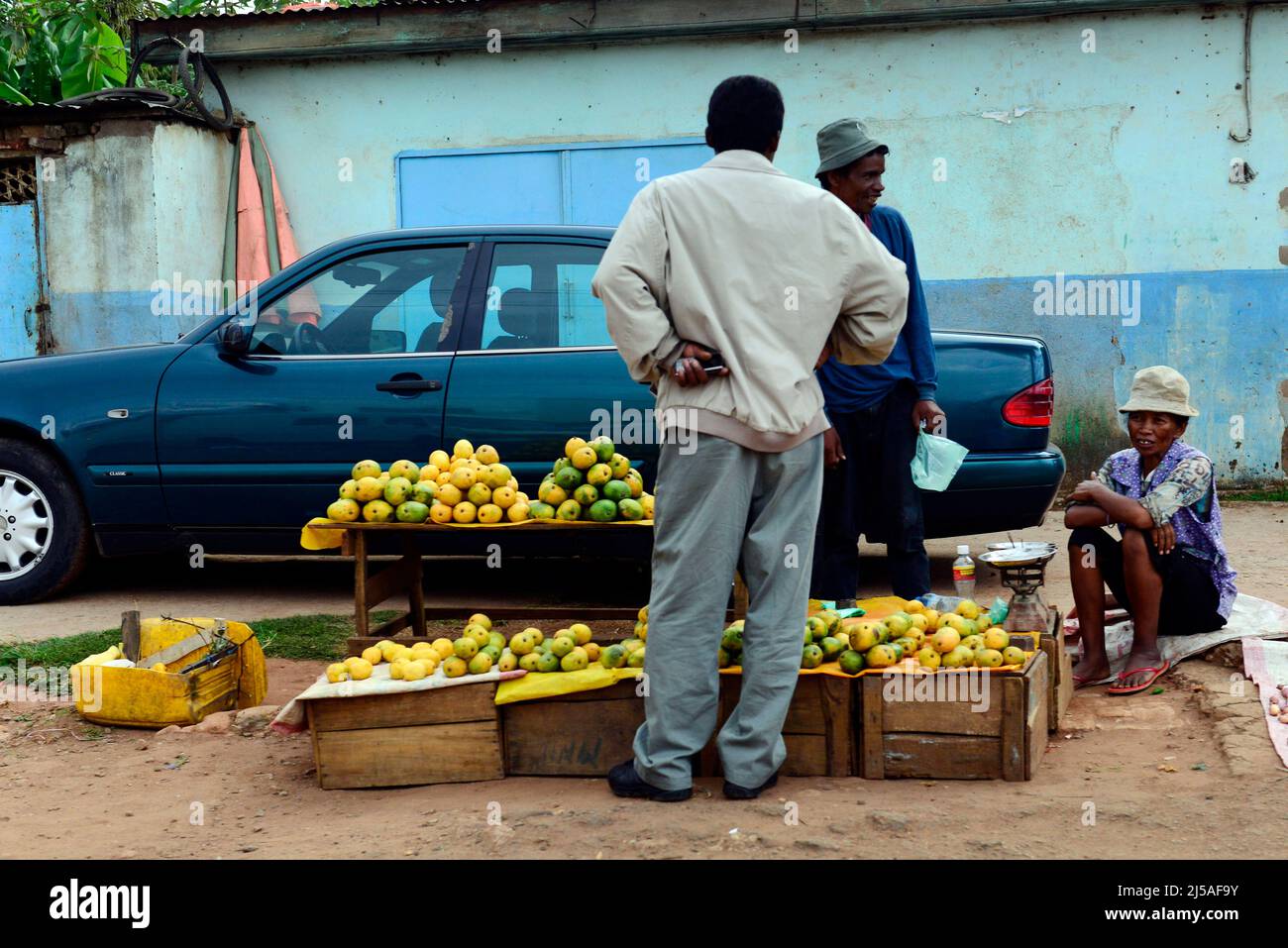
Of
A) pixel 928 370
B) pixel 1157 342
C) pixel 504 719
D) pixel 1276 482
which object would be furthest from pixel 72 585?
pixel 1276 482

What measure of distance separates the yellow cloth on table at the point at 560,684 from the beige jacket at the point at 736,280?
35.0 inches

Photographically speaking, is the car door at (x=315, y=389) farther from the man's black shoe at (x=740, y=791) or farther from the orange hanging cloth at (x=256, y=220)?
the orange hanging cloth at (x=256, y=220)

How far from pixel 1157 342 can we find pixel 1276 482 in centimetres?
134

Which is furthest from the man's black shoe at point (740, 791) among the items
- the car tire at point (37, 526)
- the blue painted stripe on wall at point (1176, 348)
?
the blue painted stripe on wall at point (1176, 348)

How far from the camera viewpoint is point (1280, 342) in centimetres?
1009

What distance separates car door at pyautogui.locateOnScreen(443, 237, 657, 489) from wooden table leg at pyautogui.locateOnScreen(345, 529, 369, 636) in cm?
140

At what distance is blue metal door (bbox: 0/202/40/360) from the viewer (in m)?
10.8

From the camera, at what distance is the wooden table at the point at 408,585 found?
16.2 ft

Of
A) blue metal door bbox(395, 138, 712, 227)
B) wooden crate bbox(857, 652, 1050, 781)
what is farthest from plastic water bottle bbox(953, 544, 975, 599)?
blue metal door bbox(395, 138, 712, 227)

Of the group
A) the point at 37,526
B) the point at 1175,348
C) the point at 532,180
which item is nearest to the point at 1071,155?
the point at 1175,348

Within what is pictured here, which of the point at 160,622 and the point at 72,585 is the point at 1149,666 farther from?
the point at 72,585

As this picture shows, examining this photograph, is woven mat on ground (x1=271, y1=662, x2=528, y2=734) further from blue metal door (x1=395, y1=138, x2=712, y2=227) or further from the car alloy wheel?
blue metal door (x1=395, y1=138, x2=712, y2=227)

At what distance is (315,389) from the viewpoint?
658 centimetres

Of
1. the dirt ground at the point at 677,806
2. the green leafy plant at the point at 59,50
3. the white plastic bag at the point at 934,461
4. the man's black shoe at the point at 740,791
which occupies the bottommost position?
the dirt ground at the point at 677,806
